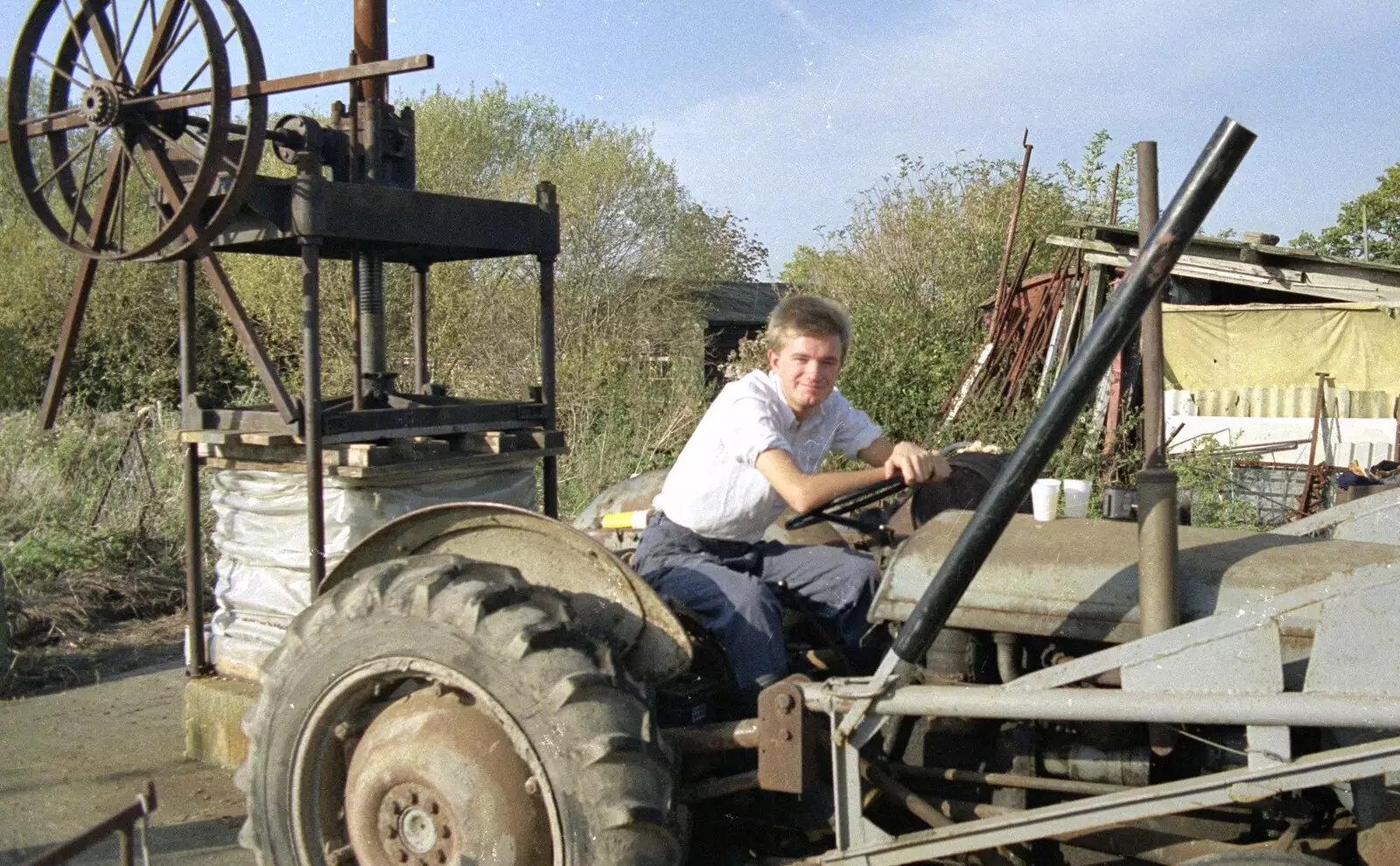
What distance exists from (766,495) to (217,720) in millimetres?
3054

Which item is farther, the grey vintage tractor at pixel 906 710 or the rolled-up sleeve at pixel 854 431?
the rolled-up sleeve at pixel 854 431

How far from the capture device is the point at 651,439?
1199 centimetres

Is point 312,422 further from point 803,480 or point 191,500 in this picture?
point 803,480

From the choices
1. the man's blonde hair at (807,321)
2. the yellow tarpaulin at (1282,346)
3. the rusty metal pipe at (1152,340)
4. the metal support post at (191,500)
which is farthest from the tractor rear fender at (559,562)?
the yellow tarpaulin at (1282,346)

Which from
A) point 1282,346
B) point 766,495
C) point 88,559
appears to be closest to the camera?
point 766,495

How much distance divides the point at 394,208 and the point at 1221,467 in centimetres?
897

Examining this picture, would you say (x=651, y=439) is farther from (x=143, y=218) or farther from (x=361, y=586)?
(x=143, y=218)

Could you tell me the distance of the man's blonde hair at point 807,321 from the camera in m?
3.31

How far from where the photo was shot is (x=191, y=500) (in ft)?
18.3

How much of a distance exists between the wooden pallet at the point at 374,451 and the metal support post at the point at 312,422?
13 cm

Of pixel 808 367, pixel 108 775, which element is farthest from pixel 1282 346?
pixel 108 775

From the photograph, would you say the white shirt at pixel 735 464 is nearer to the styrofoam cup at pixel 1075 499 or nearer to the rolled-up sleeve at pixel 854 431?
the rolled-up sleeve at pixel 854 431

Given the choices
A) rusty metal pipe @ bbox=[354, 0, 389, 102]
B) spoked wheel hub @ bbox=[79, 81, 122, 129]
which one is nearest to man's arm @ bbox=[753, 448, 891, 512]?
spoked wheel hub @ bbox=[79, 81, 122, 129]

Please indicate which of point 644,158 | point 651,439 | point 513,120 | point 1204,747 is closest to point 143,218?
point 513,120
